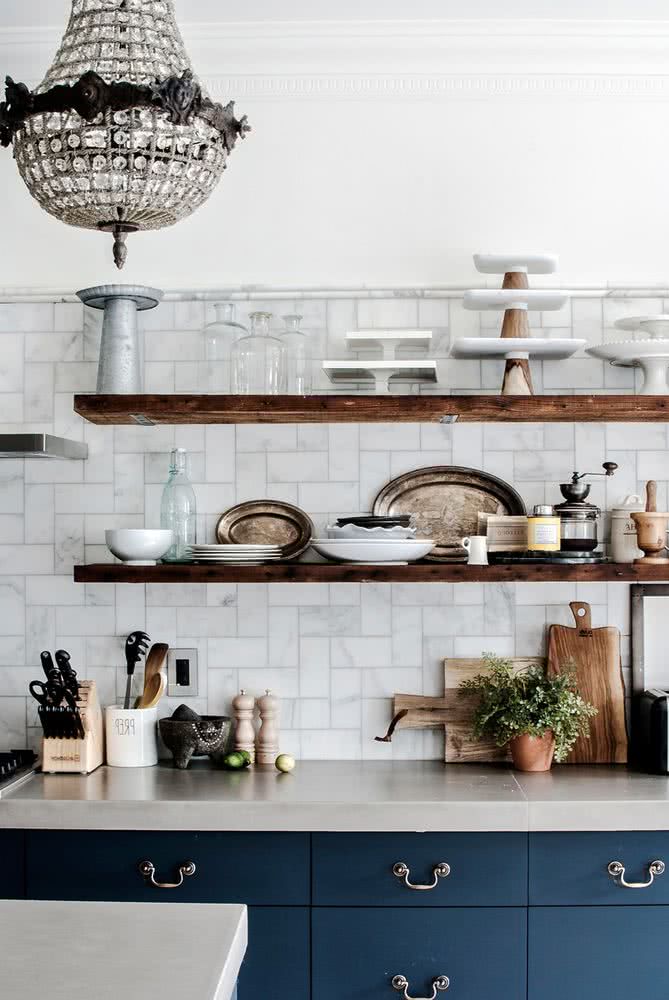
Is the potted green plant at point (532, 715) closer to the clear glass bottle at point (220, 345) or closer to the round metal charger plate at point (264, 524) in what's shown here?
the round metal charger plate at point (264, 524)

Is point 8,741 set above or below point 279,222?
below

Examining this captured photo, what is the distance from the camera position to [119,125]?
4.52 ft

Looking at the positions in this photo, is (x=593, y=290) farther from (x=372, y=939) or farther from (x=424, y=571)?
(x=372, y=939)

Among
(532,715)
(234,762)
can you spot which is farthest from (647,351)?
(234,762)

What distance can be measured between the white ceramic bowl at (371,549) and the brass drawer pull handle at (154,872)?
0.87 metres

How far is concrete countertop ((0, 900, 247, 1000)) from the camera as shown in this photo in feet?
4.44

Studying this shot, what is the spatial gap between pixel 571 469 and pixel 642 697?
27.2 inches

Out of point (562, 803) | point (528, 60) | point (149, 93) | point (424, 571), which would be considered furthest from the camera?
point (528, 60)

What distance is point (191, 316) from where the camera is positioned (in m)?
3.08

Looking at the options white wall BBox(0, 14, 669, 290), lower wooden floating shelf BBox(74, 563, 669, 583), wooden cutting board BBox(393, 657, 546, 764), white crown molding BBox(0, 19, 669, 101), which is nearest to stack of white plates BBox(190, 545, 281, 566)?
lower wooden floating shelf BBox(74, 563, 669, 583)

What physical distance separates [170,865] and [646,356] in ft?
6.10

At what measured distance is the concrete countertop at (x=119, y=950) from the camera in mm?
1354

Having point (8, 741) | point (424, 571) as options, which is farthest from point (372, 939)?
point (8, 741)

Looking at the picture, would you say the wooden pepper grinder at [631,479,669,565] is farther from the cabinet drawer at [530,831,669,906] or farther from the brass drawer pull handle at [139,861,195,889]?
the brass drawer pull handle at [139,861,195,889]
